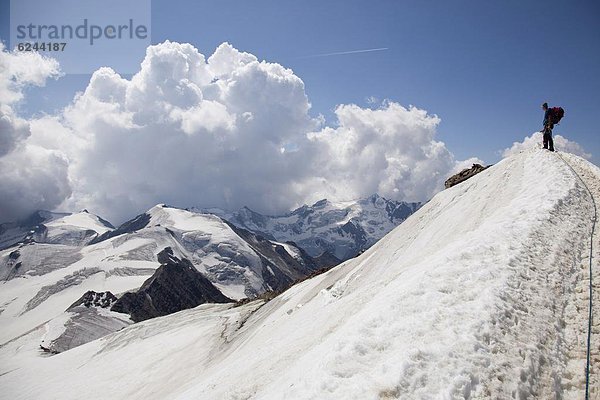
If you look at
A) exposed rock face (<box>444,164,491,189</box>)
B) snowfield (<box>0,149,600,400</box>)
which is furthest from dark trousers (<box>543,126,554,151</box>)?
exposed rock face (<box>444,164,491,189</box>)

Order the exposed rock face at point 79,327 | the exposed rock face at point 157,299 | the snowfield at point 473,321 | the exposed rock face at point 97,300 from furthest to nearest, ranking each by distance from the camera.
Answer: the exposed rock face at point 157,299
the exposed rock face at point 97,300
the exposed rock face at point 79,327
the snowfield at point 473,321

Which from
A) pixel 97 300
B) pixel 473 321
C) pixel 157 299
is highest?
pixel 473 321

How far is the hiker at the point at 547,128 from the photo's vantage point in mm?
29984

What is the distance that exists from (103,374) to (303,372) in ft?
131

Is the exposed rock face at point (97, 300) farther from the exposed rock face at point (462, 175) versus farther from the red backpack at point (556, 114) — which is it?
the red backpack at point (556, 114)

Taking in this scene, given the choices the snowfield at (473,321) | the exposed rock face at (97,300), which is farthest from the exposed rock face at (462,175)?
the exposed rock face at (97,300)

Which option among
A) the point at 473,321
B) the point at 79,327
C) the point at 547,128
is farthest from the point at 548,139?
the point at 79,327

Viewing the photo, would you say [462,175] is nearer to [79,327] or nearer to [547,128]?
[547,128]

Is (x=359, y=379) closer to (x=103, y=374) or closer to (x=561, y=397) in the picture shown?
(x=561, y=397)

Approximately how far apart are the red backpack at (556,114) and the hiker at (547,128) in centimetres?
12

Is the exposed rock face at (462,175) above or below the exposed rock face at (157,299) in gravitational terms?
above

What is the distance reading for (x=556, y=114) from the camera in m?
29.7

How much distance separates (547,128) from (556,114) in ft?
4.15

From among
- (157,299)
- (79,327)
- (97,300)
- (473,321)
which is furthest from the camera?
(157,299)
